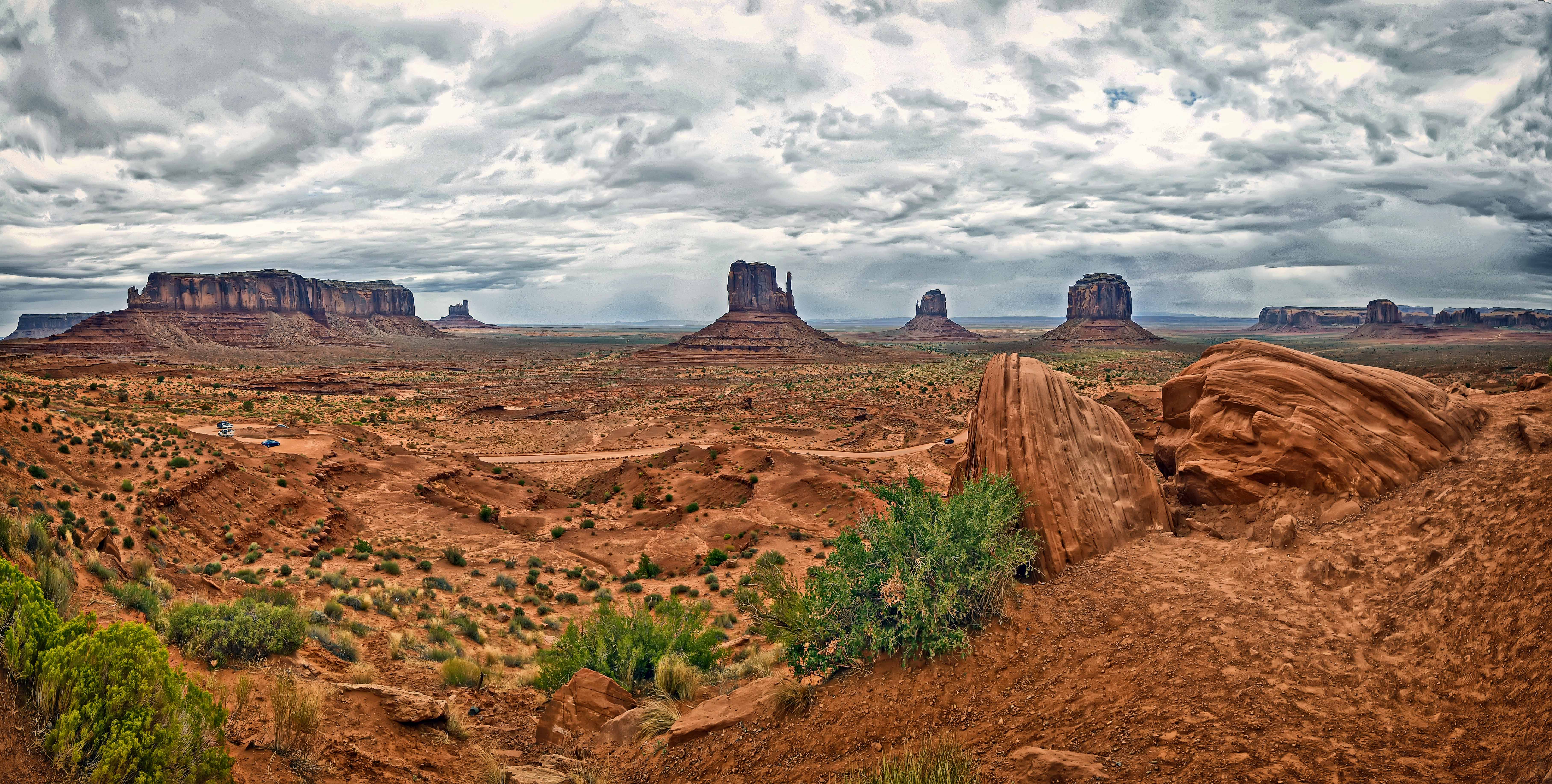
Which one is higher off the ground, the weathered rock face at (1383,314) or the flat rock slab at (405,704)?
the weathered rock face at (1383,314)

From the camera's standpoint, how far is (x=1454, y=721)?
5316 millimetres

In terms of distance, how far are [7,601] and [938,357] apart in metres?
141

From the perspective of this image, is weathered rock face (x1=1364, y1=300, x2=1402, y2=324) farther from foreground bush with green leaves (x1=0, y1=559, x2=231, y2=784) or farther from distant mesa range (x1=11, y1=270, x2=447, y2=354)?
distant mesa range (x1=11, y1=270, x2=447, y2=354)

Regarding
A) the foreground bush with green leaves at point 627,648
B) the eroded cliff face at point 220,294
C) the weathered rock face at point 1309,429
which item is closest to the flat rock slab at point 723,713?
the foreground bush with green leaves at point 627,648

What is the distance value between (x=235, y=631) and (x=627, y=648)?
18.5 feet

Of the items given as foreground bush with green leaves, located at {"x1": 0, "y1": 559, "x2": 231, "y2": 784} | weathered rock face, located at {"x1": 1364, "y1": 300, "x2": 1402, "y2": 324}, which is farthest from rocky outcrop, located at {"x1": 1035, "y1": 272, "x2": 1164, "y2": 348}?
foreground bush with green leaves, located at {"x1": 0, "y1": 559, "x2": 231, "y2": 784}

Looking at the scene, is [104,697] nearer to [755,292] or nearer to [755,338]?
[755,338]

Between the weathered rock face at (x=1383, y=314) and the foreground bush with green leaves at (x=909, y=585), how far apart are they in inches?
9030

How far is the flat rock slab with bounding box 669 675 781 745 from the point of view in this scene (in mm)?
8242

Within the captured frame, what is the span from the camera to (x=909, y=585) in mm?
8273

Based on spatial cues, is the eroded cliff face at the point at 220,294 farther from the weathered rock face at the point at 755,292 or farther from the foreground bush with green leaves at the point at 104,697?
A: the foreground bush with green leaves at the point at 104,697

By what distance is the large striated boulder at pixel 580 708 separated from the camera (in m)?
9.34

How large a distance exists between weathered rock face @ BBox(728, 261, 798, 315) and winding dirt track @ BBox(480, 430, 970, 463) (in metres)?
136

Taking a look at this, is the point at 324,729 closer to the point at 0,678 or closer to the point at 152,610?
the point at 0,678
